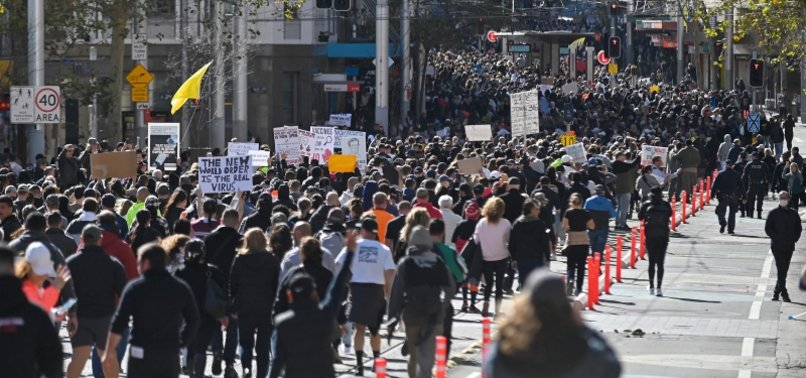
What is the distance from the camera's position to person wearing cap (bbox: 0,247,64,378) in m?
9.36

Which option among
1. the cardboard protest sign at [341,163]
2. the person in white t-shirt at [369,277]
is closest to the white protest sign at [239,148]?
the cardboard protest sign at [341,163]

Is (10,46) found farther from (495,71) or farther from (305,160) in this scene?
(495,71)

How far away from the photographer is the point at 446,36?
6606cm

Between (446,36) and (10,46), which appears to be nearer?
(10,46)

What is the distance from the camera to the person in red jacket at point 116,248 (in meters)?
14.8

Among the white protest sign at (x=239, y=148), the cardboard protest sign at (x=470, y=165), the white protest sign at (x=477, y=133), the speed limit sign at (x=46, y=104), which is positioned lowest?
the cardboard protest sign at (x=470, y=165)

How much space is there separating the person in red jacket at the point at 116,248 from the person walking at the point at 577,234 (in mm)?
8058

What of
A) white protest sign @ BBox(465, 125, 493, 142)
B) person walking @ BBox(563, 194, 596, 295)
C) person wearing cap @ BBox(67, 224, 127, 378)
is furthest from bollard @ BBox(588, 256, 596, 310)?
white protest sign @ BBox(465, 125, 493, 142)

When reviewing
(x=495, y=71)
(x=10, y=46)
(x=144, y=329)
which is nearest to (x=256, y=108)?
(x=10, y=46)

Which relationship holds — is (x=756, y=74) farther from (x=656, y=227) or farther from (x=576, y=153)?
(x=656, y=227)

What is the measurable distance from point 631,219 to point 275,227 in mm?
21036

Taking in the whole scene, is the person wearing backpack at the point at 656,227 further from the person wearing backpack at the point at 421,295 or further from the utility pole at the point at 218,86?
the utility pole at the point at 218,86

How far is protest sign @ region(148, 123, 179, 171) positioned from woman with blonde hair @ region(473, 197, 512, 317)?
13.3 m

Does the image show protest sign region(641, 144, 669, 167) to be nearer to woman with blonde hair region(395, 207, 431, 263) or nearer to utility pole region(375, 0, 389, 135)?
utility pole region(375, 0, 389, 135)
